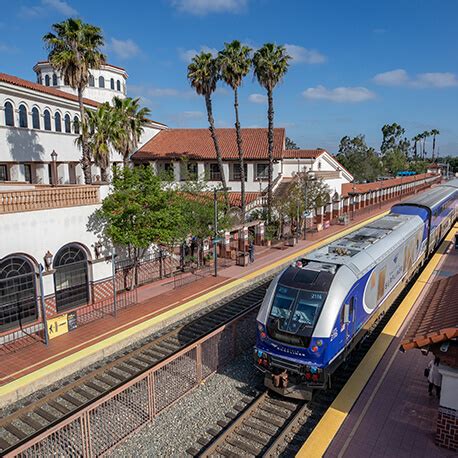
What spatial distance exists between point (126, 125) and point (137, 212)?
7.44 metres

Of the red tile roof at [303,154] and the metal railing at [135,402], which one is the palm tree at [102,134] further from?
the red tile roof at [303,154]

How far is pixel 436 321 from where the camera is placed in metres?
8.44

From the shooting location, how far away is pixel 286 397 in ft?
36.0

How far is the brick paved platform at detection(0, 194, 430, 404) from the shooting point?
12.9 m

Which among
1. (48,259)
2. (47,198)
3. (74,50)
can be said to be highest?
(74,50)

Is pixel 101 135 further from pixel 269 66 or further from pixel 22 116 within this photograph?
pixel 269 66

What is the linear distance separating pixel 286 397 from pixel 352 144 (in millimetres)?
99336

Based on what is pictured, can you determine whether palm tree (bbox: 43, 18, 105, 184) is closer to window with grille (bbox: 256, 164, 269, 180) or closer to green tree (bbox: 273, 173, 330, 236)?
green tree (bbox: 273, 173, 330, 236)

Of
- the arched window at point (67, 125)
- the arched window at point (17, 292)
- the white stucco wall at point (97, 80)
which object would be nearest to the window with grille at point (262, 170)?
the arched window at point (67, 125)

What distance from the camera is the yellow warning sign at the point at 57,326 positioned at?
1478 cm

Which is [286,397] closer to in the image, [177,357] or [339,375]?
[339,375]

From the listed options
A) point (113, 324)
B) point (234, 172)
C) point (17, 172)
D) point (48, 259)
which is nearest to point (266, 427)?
point (113, 324)

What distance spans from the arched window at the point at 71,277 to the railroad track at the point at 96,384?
15.3ft

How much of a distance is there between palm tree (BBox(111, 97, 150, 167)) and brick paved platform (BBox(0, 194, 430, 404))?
7794 millimetres
